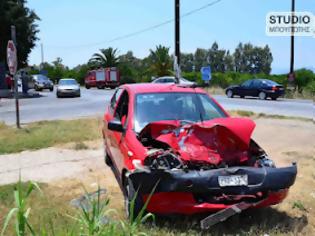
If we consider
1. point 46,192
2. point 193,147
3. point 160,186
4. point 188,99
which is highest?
point 188,99

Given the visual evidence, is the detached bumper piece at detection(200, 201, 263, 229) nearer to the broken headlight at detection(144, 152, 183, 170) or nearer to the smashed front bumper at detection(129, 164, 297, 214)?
the smashed front bumper at detection(129, 164, 297, 214)

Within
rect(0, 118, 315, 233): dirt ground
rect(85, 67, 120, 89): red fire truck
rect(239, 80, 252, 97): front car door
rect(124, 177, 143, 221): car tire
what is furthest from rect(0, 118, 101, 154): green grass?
rect(85, 67, 120, 89): red fire truck

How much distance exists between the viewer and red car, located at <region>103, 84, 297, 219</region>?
4.75 metres

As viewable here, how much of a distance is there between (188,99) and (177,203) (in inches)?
88.0

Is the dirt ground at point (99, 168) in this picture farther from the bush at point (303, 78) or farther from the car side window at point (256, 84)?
the bush at point (303, 78)

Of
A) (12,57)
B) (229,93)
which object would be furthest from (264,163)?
(229,93)

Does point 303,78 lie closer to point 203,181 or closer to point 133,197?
point 203,181

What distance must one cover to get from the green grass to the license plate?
5874mm

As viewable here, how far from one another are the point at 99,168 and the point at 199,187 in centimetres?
376

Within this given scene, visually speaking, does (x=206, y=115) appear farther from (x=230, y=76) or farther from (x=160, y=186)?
(x=230, y=76)

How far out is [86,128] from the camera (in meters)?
13.2

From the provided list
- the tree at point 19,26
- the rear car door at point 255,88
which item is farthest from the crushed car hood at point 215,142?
the tree at point 19,26

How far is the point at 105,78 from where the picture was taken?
56.7 m

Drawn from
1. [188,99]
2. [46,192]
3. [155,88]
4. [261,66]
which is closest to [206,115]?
[188,99]
